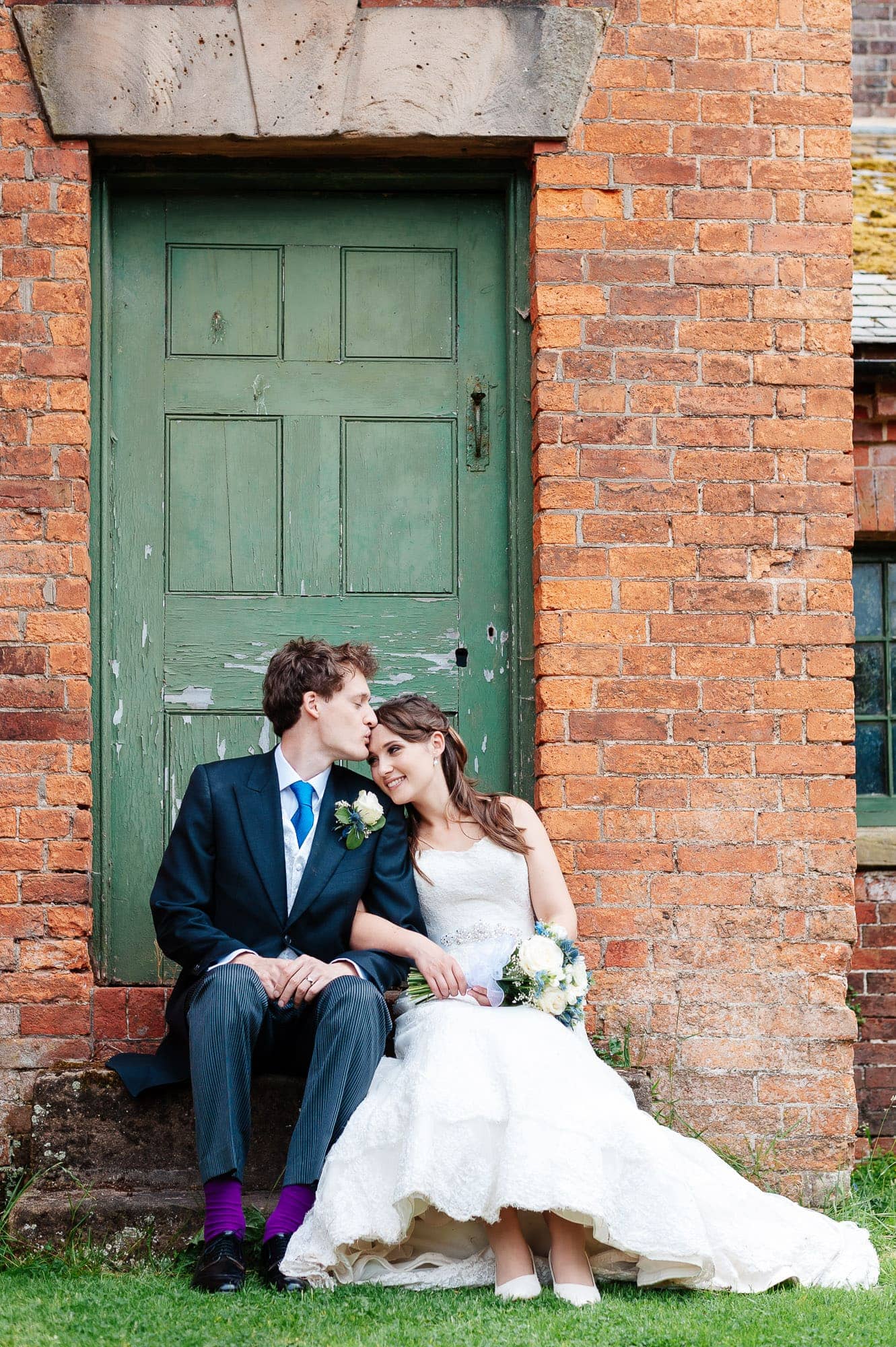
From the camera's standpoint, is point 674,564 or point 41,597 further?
point 674,564

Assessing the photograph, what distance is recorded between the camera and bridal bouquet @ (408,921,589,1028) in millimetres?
4051

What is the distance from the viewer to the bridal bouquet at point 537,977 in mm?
4051

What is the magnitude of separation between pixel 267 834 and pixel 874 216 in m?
5.05

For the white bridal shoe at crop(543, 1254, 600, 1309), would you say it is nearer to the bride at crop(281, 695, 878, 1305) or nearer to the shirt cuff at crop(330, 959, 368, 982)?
the bride at crop(281, 695, 878, 1305)

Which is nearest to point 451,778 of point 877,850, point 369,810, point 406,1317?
point 369,810

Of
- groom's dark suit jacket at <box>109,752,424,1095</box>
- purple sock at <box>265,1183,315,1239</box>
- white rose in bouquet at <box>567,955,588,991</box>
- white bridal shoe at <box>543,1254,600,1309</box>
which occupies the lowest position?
white bridal shoe at <box>543,1254,600,1309</box>

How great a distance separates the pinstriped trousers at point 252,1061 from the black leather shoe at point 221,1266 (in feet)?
0.53

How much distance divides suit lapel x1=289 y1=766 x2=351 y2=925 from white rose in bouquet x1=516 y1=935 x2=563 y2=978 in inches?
24.0

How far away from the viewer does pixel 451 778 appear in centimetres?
461

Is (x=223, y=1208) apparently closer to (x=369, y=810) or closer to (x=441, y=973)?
(x=441, y=973)

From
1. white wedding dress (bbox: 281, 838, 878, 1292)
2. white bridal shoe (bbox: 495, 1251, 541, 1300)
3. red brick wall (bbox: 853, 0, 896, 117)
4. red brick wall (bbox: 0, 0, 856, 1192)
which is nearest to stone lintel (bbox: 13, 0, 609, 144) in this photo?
red brick wall (bbox: 0, 0, 856, 1192)

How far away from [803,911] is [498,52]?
3094 millimetres

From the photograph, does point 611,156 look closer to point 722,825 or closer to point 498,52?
point 498,52

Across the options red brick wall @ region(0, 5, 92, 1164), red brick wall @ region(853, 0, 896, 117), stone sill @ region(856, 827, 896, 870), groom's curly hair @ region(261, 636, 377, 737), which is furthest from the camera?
red brick wall @ region(853, 0, 896, 117)
